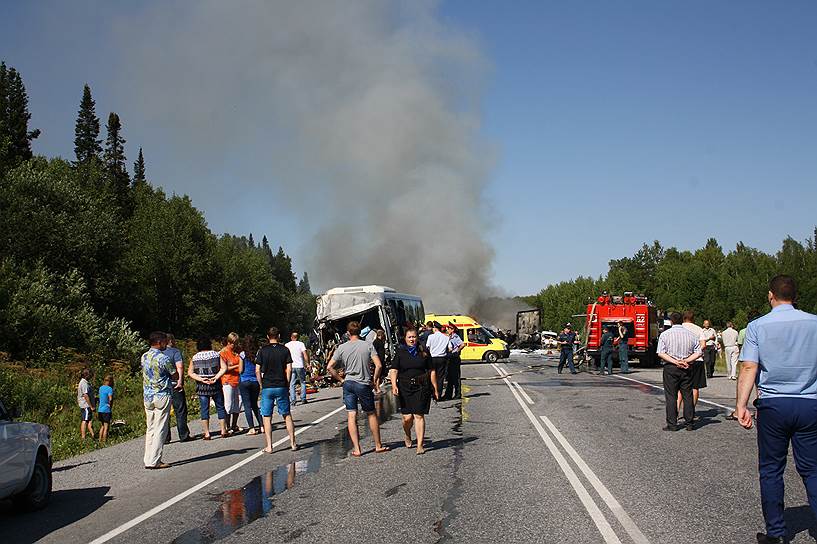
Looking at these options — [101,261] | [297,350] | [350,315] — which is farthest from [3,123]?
[297,350]

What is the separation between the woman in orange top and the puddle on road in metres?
2.58

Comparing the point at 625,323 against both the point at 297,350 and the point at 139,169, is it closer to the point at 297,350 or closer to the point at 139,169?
the point at 297,350

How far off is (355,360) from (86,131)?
85.8 m

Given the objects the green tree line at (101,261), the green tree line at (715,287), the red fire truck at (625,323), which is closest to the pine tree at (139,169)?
the green tree line at (101,261)

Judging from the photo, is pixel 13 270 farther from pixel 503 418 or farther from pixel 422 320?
pixel 503 418

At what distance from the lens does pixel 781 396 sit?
18.9 feet

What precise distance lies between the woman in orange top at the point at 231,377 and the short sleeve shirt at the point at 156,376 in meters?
3.27

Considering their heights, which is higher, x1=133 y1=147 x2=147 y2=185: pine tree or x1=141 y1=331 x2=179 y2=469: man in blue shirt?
x1=133 y1=147 x2=147 y2=185: pine tree

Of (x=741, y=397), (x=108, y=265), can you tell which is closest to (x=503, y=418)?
(x=741, y=397)

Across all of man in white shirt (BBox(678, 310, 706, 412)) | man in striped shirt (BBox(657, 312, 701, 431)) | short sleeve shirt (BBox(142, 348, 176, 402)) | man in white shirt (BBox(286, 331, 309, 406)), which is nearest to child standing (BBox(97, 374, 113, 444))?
man in white shirt (BBox(286, 331, 309, 406))

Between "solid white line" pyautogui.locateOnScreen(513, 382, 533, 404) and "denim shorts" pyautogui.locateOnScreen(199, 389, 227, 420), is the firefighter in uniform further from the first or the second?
"denim shorts" pyautogui.locateOnScreen(199, 389, 227, 420)

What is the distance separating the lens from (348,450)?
37.9ft

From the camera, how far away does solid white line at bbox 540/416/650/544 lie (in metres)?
6.16

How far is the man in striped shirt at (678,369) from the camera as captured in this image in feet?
40.9
